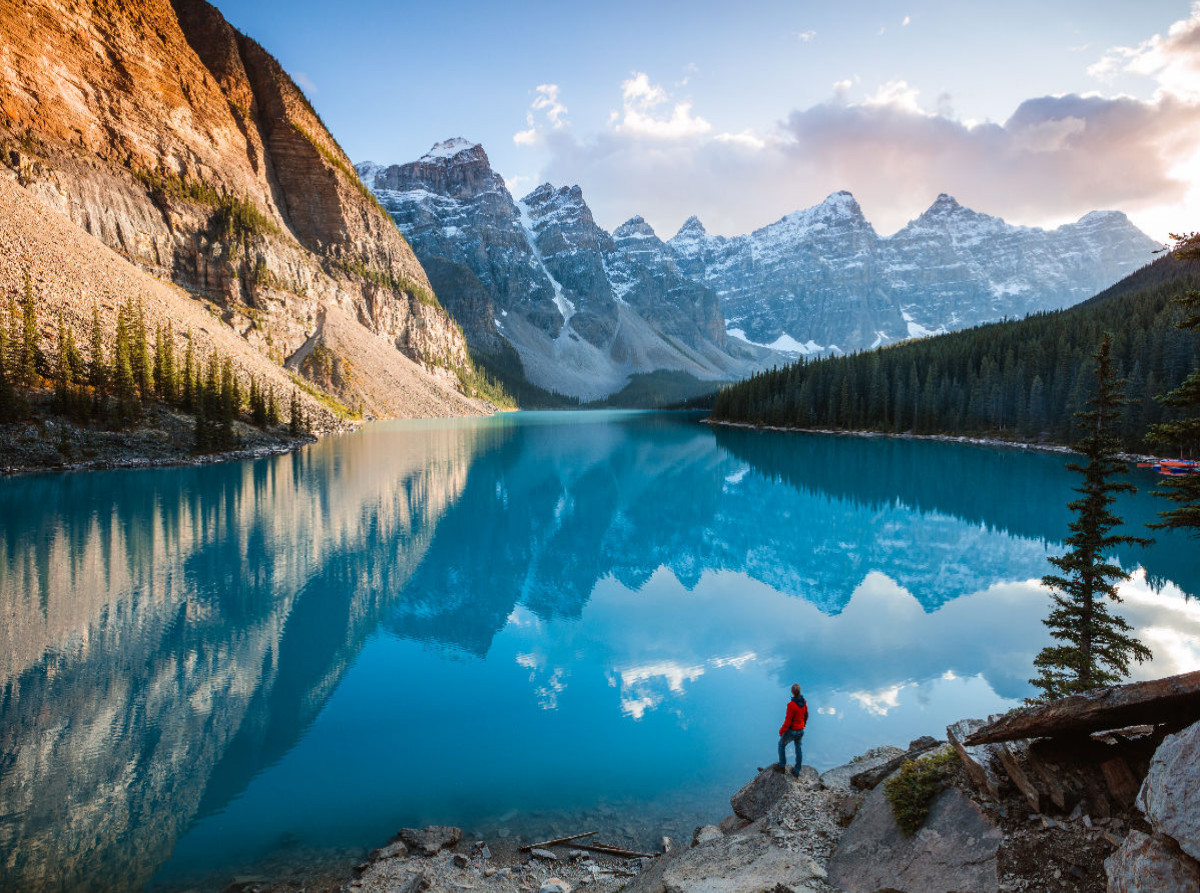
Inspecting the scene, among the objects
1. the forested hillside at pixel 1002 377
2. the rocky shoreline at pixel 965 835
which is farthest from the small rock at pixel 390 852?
the forested hillside at pixel 1002 377

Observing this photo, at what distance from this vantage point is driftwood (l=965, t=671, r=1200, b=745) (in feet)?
16.1

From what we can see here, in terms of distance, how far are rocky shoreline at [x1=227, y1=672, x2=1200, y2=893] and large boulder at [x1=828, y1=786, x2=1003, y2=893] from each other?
0.01 m

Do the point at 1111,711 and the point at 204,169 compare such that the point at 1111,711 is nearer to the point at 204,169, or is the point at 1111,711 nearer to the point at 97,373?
the point at 97,373

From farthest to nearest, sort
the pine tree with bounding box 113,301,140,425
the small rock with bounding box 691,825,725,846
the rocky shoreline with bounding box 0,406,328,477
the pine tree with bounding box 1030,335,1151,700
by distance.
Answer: the pine tree with bounding box 113,301,140,425, the rocky shoreline with bounding box 0,406,328,477, the pine tree with bounding box 1030,335,1151,700, the small rock with bounding box 691,825,725,846

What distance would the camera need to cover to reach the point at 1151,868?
3822 mm

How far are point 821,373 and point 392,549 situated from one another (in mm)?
89324

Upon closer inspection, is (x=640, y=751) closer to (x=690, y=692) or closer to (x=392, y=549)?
(x=690, y=692)

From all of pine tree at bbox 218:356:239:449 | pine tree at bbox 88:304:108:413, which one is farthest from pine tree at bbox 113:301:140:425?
pine tree at bbox 218:356:239:449

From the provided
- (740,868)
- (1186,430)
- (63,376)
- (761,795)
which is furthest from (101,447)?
(1186,430)

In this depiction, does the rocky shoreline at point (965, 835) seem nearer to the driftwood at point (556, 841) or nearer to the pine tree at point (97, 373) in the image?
the driftwood at point (556, 841)

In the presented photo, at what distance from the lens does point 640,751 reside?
10.7 m

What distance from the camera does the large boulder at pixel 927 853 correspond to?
4.93m

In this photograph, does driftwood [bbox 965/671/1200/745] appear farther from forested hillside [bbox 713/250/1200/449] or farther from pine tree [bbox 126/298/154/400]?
forested hillside [bbox 713/250/1200/449]

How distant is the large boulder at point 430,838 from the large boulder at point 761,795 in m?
4.05
